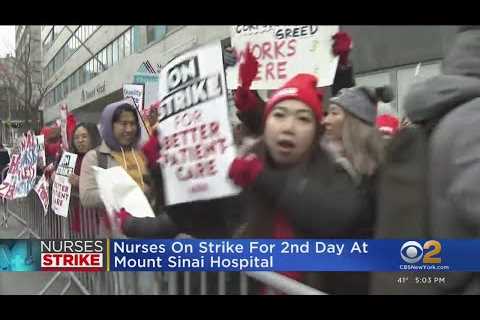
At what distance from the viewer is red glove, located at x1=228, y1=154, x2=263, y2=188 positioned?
106 inches

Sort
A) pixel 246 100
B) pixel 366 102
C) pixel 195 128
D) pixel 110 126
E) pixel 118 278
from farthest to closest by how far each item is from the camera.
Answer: pixel 118 278, pixel 110 126, pixel 195 128, pixel 246 100, pixel 366 102

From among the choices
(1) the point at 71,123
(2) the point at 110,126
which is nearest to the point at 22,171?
(1) the point at 71,123

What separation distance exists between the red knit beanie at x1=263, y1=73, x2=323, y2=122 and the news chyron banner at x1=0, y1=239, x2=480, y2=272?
0.70 m

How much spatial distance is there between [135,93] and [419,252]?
1712mm

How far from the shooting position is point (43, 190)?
3295 mm

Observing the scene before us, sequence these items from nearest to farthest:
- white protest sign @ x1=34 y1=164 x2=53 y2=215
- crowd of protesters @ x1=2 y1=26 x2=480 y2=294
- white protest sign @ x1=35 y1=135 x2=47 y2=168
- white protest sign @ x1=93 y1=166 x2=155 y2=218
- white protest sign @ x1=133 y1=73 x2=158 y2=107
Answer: crowd of protesters @ x1=2 y1=26 x2=480 y2=294 < white protest sign @ x1=133 y1=73 x2=158 y2=107 < white protest sign @ x1=93 y1=166 x2=155 y2=218 < white protest sign @ x1=35 y1=135 x2=47 y2=168 < white protest sign @ x1=34 y1=164 x2=53 y2=215

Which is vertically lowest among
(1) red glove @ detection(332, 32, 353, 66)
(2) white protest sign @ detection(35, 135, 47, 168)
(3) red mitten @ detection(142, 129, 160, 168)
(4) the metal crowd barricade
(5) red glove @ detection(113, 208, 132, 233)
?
(4) the metal crowd barricade

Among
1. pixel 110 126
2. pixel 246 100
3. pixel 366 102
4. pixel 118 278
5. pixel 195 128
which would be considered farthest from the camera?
pixel 118 278

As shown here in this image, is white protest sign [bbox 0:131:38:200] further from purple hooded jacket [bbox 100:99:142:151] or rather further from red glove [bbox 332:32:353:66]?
red glove [bbox 332:32:353:66]

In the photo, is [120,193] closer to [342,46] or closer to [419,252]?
[342,46]

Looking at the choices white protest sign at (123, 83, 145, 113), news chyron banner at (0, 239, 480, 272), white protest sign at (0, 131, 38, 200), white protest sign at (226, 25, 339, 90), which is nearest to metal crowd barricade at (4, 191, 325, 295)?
news chyron banner at (0, 239, 480, 272)

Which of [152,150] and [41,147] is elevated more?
[41,147]

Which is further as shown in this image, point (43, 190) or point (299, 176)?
point (43, 190)
